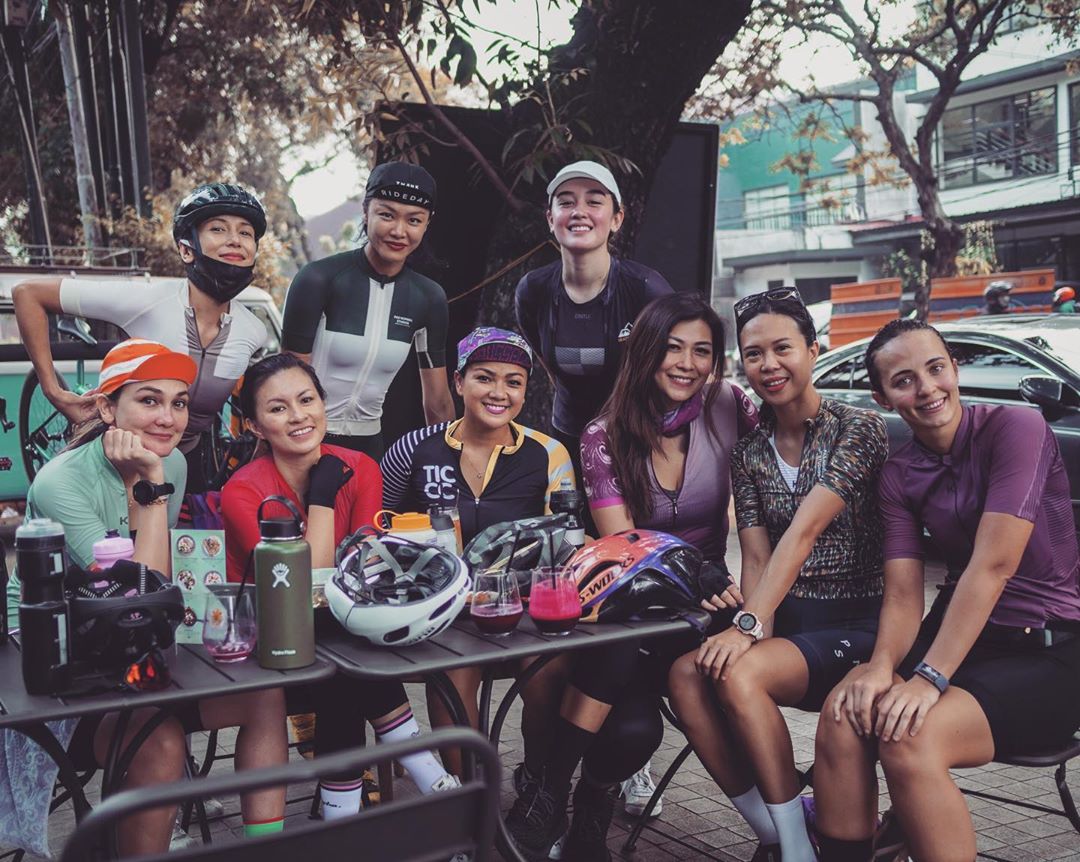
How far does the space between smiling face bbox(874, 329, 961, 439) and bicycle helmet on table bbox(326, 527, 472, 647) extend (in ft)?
4.28

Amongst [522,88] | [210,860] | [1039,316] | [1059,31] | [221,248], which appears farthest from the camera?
[1059,31]

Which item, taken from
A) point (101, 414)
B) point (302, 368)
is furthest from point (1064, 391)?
point (101, 414)

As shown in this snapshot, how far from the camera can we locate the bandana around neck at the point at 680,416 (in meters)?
3.62

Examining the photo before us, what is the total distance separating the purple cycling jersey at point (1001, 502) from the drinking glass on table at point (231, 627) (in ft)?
5.67

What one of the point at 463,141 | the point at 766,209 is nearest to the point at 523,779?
the point at 463,141

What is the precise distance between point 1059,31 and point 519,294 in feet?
45.3

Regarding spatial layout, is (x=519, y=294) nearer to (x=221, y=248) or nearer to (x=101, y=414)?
(x=221, y=248)

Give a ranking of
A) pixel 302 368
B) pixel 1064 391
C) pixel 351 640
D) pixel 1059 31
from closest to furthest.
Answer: pixel 351 640
pixel 302 368
pixel 1064 391
pixel 1059 31

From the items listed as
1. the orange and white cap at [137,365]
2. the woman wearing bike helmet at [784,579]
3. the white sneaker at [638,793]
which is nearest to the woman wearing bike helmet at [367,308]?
the orange and white cap at [137,365]

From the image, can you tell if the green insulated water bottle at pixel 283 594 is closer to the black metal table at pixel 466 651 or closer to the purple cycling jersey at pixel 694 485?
the black metal table at pixel 466 651

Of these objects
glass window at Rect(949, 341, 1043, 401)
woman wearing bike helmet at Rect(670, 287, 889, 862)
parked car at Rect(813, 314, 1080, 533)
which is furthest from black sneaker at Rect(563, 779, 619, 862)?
glass window at Rect(949, 341, 1043, 401)

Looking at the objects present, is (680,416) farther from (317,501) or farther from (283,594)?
(283,594)

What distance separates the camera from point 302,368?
3.33m

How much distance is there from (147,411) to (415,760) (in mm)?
1215
